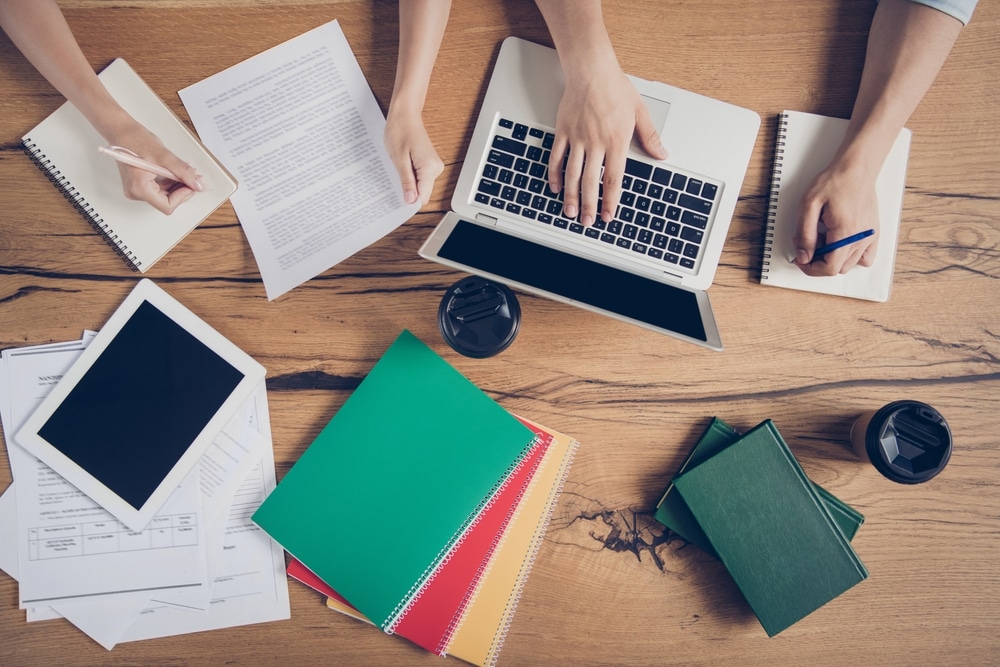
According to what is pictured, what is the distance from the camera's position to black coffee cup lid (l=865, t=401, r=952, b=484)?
93 cm

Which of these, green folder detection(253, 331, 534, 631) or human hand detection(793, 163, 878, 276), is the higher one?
human hand detection(793, 163, 878, 276)

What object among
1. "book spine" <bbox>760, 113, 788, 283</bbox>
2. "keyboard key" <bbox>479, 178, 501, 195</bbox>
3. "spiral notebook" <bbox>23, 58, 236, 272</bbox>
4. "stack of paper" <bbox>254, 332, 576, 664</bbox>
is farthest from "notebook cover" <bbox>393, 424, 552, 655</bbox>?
"spiral notebook" <bbox>23, 58, 236, 272</bbox>

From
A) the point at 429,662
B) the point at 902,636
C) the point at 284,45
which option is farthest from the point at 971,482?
the point at 284,45

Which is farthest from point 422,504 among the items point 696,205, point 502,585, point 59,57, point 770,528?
point 59,57

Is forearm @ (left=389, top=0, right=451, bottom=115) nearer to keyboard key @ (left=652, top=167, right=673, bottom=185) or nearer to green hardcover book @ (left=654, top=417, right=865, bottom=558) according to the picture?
keyboard key @ (left=652, top=167, right=673, bottom=185)

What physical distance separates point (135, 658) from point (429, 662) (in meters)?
0.48

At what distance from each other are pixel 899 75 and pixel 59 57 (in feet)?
4.27

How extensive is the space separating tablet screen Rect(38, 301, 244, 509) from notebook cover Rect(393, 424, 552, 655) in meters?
0.45

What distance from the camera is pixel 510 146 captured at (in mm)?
1023

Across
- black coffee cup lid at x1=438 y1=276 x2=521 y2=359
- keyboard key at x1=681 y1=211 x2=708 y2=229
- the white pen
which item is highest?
the white pen

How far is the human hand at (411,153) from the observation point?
1.01 meters

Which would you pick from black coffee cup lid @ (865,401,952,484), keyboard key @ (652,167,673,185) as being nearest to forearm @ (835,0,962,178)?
keyboard key @ (652,167,673,185)

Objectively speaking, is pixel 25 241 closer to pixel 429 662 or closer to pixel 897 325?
pixel 429 662

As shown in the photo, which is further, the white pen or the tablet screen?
the tablet screen
